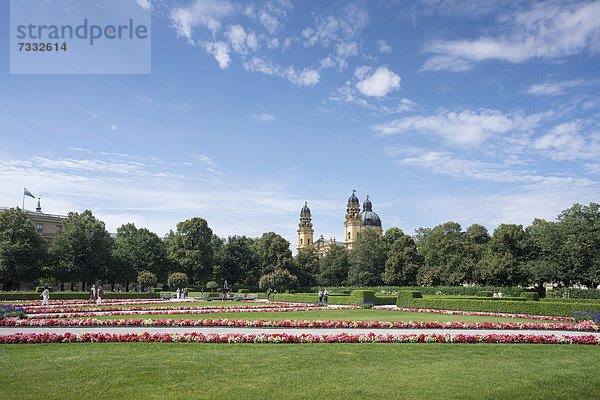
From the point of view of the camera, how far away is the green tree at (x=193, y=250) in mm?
59469

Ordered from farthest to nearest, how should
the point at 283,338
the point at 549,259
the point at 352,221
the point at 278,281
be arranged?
the point at 352,221
the point at 278,281
the point at 549,259
the point at 283,338

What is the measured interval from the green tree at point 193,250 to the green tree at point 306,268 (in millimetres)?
14708

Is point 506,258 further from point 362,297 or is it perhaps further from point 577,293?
point 362,297

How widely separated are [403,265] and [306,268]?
16.2 metres

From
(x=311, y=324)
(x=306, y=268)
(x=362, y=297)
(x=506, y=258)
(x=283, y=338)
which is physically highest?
(x=506, y=258)

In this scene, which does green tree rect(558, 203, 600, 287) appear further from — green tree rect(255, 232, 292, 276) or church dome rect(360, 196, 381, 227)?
church dome rect(360, 196, 381, 227)

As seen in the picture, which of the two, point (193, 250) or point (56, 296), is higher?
point (193, 250)

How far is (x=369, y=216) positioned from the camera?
12375 centimetres

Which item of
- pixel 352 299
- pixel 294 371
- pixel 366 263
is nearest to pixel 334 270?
pixel 366 263

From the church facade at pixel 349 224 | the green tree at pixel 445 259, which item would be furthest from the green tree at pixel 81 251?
the church facade at pixel 349 224

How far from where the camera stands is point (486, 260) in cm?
5216

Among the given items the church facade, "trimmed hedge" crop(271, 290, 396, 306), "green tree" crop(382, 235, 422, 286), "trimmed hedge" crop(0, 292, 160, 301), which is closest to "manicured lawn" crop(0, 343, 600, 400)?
"trimmed hedge" crop(271, 290, 396, 306)

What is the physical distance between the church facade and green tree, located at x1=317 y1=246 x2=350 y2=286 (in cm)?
4949

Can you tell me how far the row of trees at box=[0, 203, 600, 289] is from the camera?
46.3 meters
